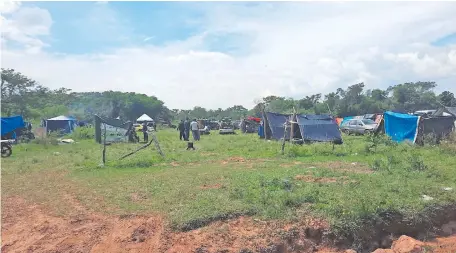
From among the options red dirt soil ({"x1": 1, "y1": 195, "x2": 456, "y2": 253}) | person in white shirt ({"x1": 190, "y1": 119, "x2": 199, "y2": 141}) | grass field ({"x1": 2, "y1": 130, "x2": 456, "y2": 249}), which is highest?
person in white shirt ({"x1": 190, "y1": 119, "x2": 199, "y2": 141})

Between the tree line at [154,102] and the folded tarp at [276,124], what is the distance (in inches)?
863

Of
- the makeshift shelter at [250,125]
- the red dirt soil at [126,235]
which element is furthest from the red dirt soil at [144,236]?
the makeshift shelter at [250,125]

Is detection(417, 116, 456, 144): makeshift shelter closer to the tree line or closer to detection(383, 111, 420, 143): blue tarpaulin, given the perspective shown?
detection(383, 111, 420, 143): blue tarpaulin

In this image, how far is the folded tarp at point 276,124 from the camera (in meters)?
24.1

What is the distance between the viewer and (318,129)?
20.8 m

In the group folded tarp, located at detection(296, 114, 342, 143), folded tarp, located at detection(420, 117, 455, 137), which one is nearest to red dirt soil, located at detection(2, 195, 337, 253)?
folded tarp, located at detection(420, 117, 455, 137)

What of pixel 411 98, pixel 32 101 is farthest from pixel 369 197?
pixel 411 98

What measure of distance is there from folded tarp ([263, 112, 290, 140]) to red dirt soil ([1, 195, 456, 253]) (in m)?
17.3

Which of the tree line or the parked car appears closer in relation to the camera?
the parked car

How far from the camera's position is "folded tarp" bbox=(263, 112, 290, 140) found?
78.9 ft

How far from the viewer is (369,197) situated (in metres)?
7.36

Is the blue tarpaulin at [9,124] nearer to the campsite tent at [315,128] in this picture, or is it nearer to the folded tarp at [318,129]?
the campsite tent at [315,128]

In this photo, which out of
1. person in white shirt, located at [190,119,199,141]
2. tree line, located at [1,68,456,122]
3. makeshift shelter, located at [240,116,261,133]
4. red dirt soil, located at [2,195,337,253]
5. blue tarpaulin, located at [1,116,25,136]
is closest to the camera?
red dirt soil, located at [2,195,337,253]

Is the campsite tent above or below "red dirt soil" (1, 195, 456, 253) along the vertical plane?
above
